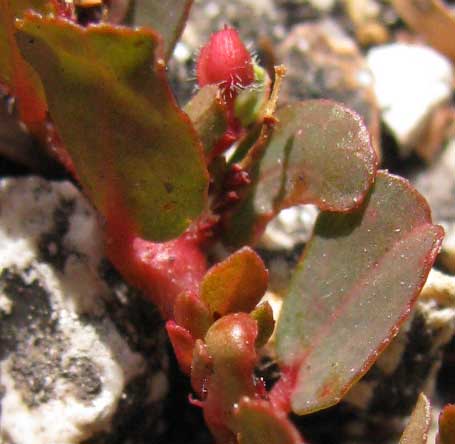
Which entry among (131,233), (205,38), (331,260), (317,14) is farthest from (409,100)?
(131,233)

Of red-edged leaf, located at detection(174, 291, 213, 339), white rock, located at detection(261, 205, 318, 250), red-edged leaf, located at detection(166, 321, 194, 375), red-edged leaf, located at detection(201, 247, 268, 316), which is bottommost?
white rock, located at detection(261, 205, 318, 250)

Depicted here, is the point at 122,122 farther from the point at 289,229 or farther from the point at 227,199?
the point at 289,229

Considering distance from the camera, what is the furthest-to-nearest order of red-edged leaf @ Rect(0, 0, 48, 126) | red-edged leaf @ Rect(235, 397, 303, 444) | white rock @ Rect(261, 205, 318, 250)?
1. white rock @ Rect(261, 205, 318, 250)
2. red-edged leaf @ Rect(0, 0, 48, 126)
3. red-edged leaf @ Rect(235, 397, 303, 444)

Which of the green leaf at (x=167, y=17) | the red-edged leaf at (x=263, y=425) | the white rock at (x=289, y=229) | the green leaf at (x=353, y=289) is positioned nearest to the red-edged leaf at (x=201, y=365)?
the red-edged leaf at (x=263, y=425)

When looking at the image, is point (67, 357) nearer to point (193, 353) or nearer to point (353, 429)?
point (193, 353)

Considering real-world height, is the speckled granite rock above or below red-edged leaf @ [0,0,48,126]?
below

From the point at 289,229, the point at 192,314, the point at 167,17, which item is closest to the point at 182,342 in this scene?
the point at 192,314

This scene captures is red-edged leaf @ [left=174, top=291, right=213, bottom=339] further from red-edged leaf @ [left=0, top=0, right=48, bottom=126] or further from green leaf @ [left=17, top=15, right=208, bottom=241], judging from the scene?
red-edged leaf @ [left=0, top=0, right=48, bottom=126]

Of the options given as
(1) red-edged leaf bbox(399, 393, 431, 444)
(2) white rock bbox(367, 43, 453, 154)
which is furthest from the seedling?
(2) white rock bbox(367, 43, 453, 154)
